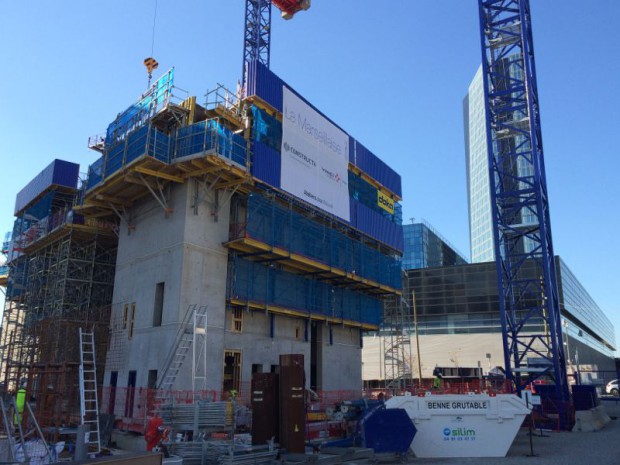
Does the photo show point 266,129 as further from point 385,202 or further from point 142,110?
point 385,202

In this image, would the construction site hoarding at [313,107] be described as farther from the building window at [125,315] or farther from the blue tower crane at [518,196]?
the building window at [125,315]

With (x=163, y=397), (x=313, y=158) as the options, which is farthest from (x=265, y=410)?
(x=313, y=158)

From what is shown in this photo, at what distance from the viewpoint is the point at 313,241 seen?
105 feet

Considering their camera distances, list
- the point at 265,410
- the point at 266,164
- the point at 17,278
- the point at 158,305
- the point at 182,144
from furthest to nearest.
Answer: the point at 17,278, the point at 266,164, the point at 158,305, the point at 182,144, the point at 265,410

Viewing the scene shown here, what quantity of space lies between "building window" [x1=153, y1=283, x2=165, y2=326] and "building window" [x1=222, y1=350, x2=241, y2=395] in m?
3.87

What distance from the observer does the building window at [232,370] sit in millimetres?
27281

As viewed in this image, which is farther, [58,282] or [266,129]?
[58,282]

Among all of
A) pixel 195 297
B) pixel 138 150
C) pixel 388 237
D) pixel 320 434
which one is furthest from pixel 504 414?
pixel 388 237

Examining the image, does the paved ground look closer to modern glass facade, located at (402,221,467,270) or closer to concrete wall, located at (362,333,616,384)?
concrete wall, located at (362,333,616,384)

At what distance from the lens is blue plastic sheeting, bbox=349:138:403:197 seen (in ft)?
125

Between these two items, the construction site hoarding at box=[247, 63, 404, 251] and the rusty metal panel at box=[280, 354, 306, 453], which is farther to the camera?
the construction site hoarding at box=[247, 63, 404, 251]

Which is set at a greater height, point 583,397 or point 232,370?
point 232,370

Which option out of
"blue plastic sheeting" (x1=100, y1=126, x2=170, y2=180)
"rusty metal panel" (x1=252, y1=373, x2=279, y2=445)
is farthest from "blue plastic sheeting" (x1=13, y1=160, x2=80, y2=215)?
"rusty metal panel" (x1=252, y1=373, x2=279, y2=445)

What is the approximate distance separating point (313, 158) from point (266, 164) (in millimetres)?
4950
